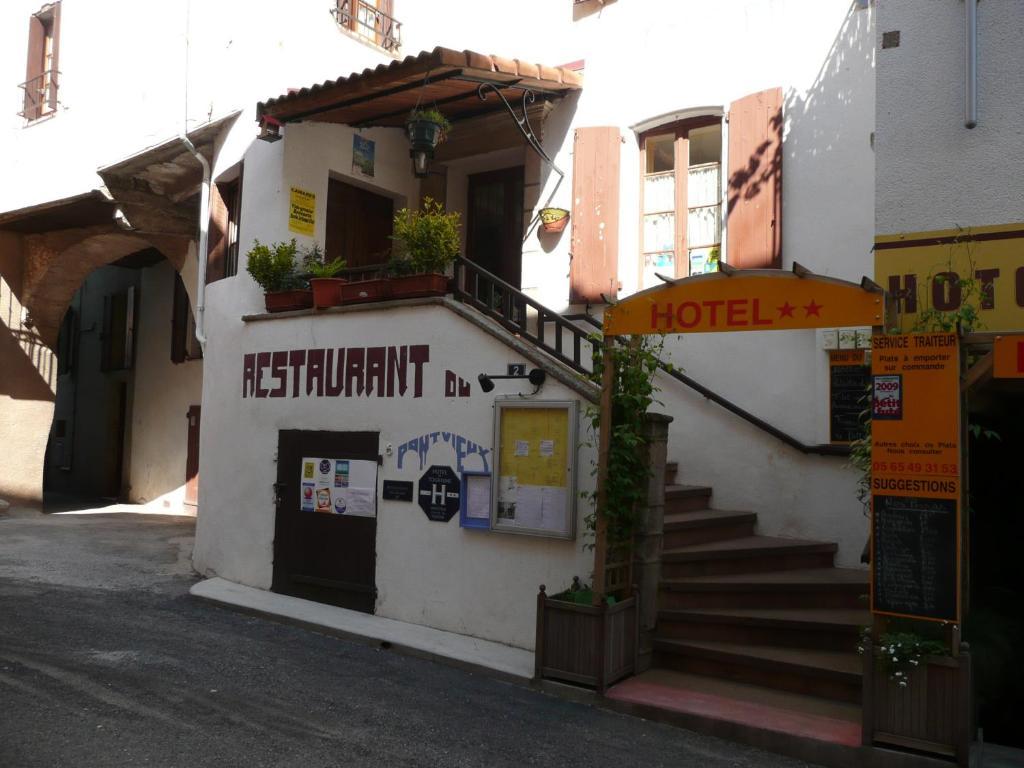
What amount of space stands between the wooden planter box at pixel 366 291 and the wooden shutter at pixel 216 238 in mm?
2762

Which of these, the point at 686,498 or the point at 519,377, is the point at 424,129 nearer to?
the point at 519,377

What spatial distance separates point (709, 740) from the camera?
511cm

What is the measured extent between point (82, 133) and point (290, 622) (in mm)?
8867

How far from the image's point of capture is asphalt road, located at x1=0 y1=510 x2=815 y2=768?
4660 millimetres

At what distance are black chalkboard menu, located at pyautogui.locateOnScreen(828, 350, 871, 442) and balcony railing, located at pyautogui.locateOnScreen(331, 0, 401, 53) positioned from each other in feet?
25.3

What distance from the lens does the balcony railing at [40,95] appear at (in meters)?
13.9

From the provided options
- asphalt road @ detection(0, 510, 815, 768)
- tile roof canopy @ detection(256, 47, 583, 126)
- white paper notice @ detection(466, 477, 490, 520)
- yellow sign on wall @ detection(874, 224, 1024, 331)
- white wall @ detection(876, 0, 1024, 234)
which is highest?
tile roof canopy @ detection(256, 47, 583, 126)

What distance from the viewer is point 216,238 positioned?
420 inches

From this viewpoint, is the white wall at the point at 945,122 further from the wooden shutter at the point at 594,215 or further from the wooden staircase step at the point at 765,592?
the wooden shutter at the point at 594,215

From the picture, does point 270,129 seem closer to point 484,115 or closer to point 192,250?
point 484,115

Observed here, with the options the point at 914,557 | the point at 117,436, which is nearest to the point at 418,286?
the point at 914,557

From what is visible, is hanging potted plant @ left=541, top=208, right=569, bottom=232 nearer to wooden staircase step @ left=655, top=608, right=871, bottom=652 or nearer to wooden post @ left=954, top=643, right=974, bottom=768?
wooden staircase step @ left=655, top=608, right=871, bottom=652

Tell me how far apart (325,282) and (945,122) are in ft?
18.0

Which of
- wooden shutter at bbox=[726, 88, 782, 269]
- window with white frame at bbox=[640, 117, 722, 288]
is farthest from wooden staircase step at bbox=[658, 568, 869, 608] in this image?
window with white frame at bbox=[640, 117, 722, 288]
